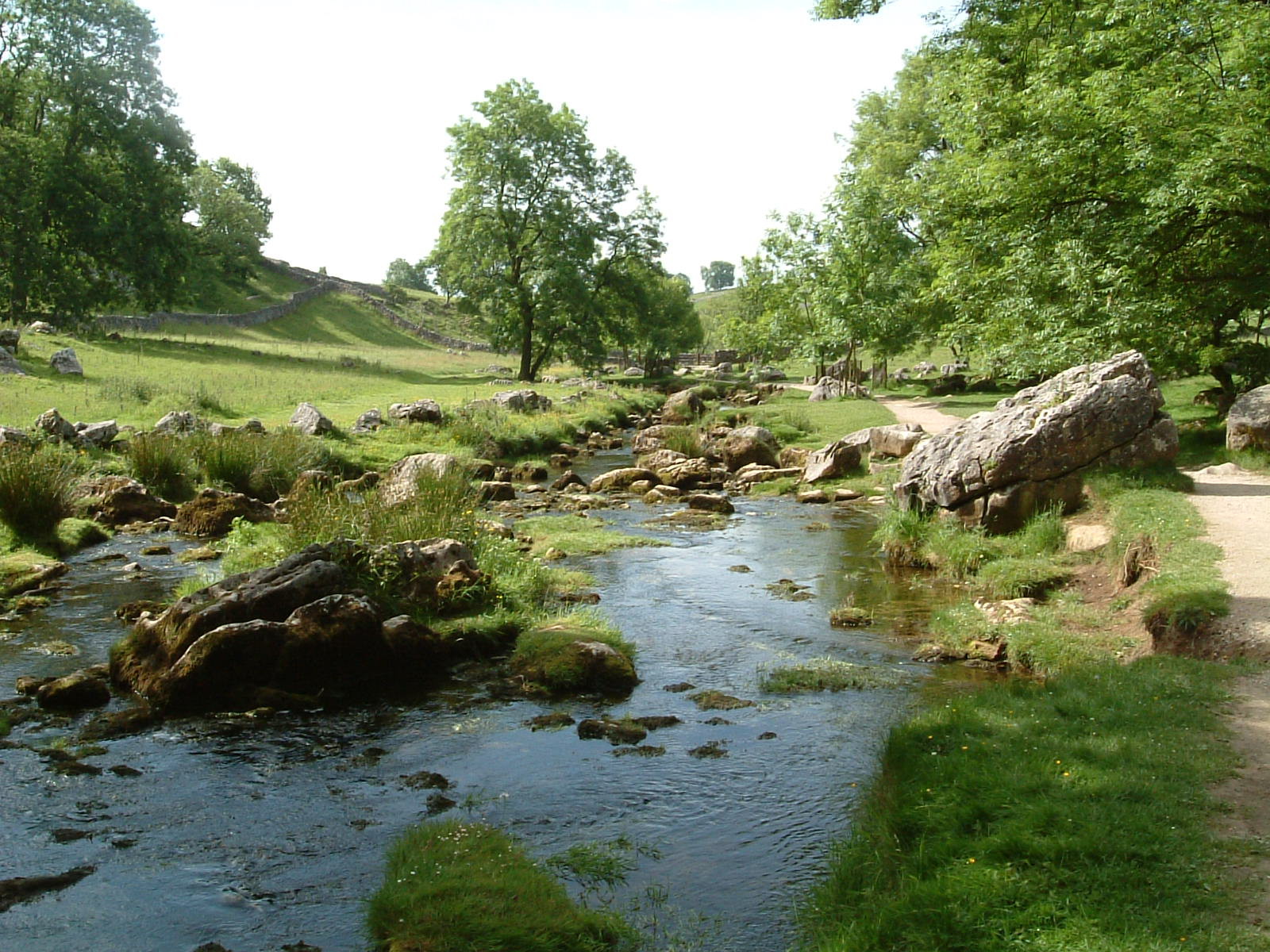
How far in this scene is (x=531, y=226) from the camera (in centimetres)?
5122

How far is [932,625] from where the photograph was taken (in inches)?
472

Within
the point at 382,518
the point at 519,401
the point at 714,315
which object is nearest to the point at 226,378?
the point at 519,401

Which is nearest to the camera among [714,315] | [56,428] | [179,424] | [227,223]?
[56,428]

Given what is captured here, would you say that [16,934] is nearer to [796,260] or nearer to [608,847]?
[608,847]

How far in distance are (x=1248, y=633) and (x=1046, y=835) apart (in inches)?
191

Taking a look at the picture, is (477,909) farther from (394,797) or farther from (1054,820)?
(1054,820)

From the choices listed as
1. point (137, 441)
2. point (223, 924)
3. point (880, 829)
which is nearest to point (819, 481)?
point (137, 441)

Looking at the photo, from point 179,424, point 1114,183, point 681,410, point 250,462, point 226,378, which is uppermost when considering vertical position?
point 1114,183

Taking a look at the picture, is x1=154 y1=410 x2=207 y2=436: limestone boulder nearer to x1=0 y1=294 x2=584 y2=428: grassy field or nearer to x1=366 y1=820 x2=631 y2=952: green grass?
x1=0 y1=294 x2=584 y2=428: grassy field

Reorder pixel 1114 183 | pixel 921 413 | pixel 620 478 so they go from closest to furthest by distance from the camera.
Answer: pixel 1114 183 → pixel 620 478 → pixel 921 413

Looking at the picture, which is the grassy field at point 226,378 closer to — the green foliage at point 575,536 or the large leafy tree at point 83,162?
the large leafy tree at point 83,162

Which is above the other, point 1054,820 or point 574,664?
point 1054,820

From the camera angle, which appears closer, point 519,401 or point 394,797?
point 394,797

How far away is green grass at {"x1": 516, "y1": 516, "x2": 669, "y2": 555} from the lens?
16573 mm
